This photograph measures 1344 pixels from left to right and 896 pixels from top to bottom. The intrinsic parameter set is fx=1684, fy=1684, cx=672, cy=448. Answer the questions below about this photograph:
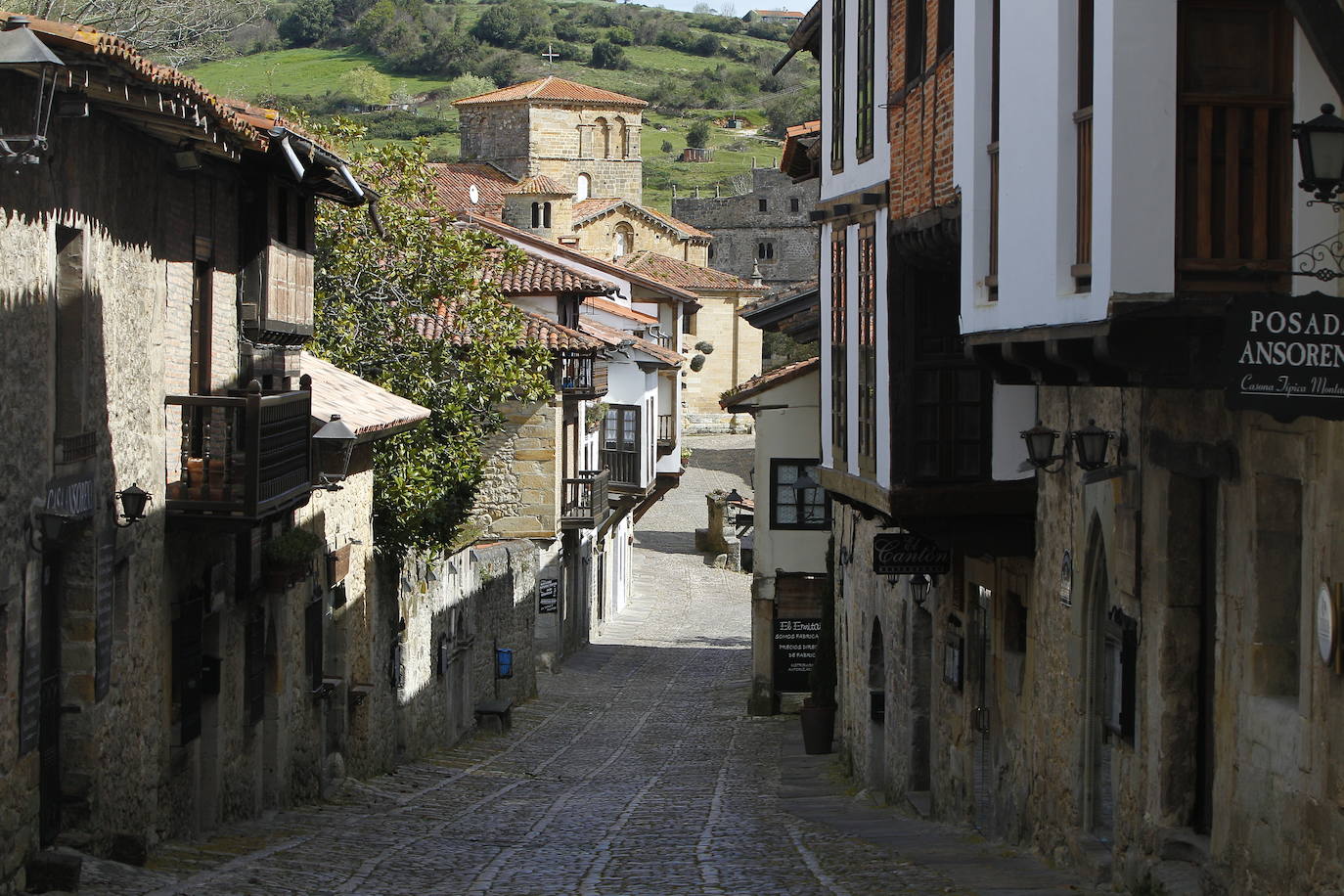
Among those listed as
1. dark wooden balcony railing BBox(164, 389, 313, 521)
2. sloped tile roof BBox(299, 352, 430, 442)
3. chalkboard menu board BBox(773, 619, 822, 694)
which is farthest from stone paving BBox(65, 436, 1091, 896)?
sloped tile roof BBox(299, 352, 430, 442)

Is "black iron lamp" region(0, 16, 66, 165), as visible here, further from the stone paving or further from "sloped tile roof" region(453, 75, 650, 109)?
"sloped tile roof" region(453, 75, 650, 109)

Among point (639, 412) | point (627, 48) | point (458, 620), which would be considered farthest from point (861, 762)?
point (627, 48)

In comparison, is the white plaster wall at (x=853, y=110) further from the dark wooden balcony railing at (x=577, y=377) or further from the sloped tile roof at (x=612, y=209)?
the sloped tile roof at (x=612, y=209)

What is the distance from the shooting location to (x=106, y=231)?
38.9 ft

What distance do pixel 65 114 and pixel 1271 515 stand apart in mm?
6811

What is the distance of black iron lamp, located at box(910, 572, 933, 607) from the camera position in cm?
1662

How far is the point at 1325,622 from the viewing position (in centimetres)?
715

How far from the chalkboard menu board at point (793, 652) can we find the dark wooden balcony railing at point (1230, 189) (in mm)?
22151

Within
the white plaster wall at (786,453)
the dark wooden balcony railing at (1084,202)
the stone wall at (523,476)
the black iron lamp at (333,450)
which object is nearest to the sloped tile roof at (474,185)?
the stone wall at (523,476)

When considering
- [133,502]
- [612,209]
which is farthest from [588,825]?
[612,209]

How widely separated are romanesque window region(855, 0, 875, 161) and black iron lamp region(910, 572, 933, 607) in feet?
14.0

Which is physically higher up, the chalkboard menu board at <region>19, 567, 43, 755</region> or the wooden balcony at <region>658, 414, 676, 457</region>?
the wooden balcony at <region>658, 414, 676, 457</region>

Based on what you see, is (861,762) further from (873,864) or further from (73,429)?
(73,429)

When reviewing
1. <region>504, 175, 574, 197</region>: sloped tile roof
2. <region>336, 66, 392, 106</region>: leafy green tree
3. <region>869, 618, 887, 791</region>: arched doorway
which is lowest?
<region>869, 618, 887, 791</region>: arched doorway
